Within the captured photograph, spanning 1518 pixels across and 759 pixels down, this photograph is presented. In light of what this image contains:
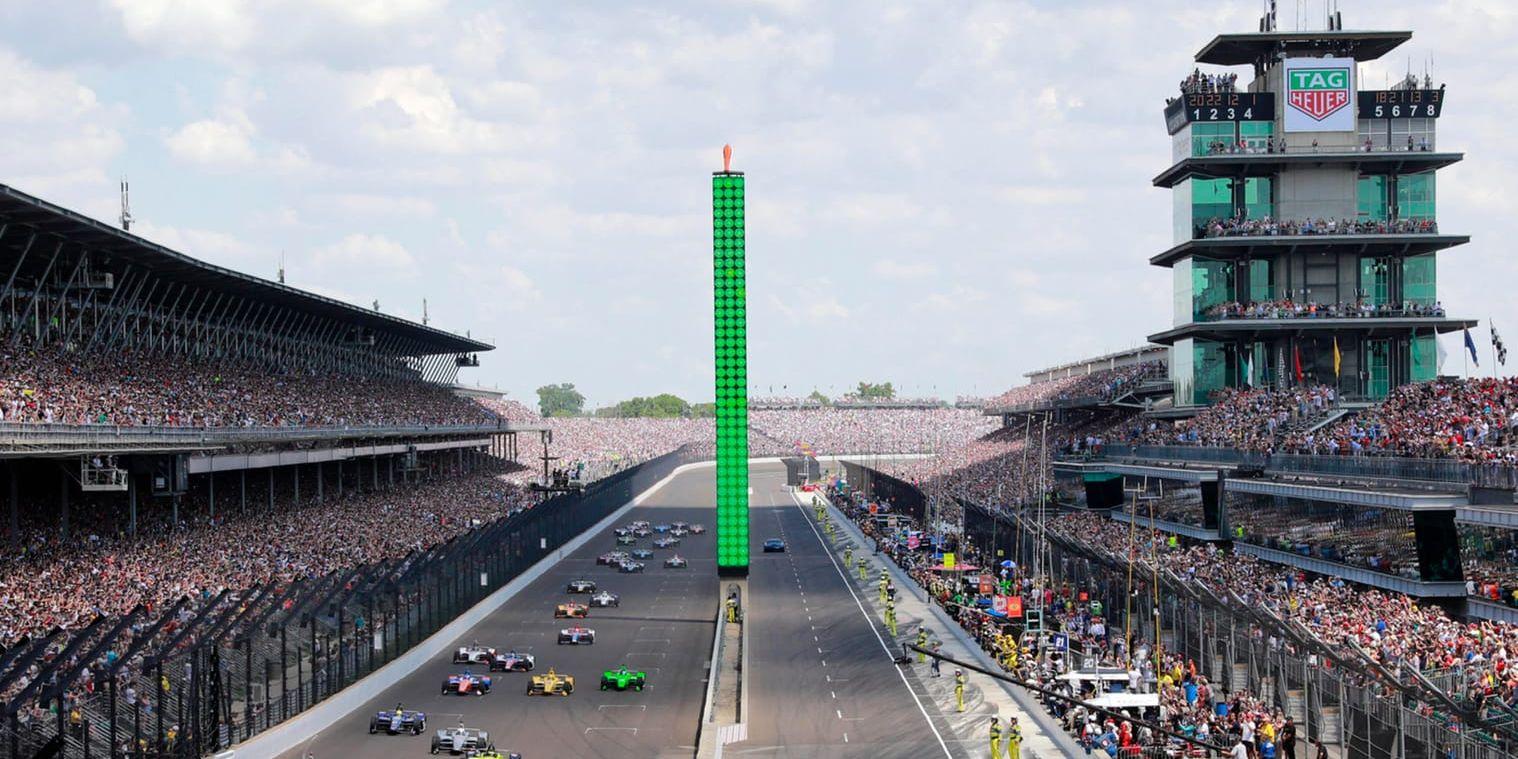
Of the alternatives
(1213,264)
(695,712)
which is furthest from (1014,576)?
(695,712)

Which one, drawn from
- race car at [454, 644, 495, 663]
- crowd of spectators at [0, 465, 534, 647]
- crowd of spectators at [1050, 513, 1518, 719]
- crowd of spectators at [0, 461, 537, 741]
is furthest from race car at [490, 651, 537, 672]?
crowd of spectators at [1050, 513, 1518, 719]

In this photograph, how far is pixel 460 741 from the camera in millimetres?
43406

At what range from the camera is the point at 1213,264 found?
8412cm

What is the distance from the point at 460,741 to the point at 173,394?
33.5 meters

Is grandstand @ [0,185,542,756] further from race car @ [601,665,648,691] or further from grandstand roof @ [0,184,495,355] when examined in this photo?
race car @ [601,665,648,691]

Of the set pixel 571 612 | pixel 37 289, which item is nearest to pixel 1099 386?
Answer: pixel 571 612

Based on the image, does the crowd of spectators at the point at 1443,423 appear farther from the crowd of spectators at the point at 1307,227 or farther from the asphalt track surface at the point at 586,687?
the asphalt track surface at the point at 586,687

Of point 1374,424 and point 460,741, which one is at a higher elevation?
point 1374,424

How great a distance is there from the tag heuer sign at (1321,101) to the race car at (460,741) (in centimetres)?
5650

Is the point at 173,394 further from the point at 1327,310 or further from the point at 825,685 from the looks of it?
the point at 1327,310

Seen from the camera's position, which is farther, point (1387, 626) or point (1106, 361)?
point (1106, 361)

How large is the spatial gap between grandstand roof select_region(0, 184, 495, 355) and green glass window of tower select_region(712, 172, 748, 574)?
24.0 meters

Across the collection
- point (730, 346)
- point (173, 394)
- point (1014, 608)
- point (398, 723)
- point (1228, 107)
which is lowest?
point (398, 723)

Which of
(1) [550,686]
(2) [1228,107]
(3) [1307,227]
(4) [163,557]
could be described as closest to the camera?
(1) [550,686]
